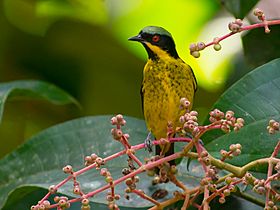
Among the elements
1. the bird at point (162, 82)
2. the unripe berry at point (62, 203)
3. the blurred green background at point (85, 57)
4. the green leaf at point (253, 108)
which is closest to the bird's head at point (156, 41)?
the bird at point (162, 82)

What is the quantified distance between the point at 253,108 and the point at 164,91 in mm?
459

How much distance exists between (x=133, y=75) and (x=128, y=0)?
0.54 m

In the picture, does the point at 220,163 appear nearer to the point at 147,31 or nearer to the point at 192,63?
the point at 147,31

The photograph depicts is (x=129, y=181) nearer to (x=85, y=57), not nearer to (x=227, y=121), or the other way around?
(x=227, y=121)

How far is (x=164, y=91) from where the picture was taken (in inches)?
97.5

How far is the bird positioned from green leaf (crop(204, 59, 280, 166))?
32 cm

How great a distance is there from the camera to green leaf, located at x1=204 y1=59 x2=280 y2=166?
2.03 metres

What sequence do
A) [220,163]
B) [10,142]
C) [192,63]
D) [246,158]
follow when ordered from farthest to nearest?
[192,63] → [10,142] → [246,158] → [220,163]

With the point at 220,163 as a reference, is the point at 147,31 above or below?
above

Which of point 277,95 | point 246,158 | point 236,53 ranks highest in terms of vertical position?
point 236,53

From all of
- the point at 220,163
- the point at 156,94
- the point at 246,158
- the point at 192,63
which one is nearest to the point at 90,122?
the point at 156,94

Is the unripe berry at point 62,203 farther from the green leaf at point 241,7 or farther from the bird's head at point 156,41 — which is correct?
the green leaf at point 241,7

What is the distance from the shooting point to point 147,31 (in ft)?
7.93

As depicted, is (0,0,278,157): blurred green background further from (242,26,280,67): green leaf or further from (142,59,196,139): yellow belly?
(142,59,196,139): yellow belly
